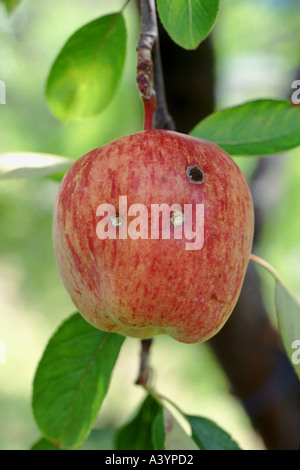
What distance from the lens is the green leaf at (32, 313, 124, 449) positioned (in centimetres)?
82

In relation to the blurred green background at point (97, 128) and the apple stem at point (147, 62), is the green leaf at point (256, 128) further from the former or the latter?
the blurred green background at point (97, 128)

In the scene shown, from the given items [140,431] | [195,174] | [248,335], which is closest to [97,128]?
[248,335]

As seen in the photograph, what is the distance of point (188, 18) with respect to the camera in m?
0.64

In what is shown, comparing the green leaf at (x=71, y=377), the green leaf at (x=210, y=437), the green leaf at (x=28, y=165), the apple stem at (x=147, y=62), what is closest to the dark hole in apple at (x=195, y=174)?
the apple stem at (x=147, y=62)

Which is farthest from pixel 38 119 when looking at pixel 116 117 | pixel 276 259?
pixel 276 259

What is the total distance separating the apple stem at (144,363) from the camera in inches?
34.9

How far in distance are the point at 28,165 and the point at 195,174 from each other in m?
0.29

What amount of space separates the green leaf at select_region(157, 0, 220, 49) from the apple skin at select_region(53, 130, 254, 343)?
0.15 metres

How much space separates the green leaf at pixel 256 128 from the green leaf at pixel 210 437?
0.46 metres

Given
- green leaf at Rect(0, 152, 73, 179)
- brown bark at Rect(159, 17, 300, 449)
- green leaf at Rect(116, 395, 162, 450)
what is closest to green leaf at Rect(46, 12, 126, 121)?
green leaf at Rect(0, 152, 73, 179)

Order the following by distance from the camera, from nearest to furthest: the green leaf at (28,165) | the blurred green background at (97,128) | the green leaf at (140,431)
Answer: the green leaf at (28,165) < the green leaf at (140,431) < the blurred green background at (97,128)

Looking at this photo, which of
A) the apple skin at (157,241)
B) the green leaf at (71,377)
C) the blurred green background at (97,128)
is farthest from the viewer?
the blurred green background at (97,128)

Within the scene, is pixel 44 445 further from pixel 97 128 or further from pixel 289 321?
pixel 97 128

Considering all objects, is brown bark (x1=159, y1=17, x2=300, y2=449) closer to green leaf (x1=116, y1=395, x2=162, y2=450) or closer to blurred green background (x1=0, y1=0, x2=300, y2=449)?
blurred green background (x1=0, y1=0, x2=300, y2=449)
